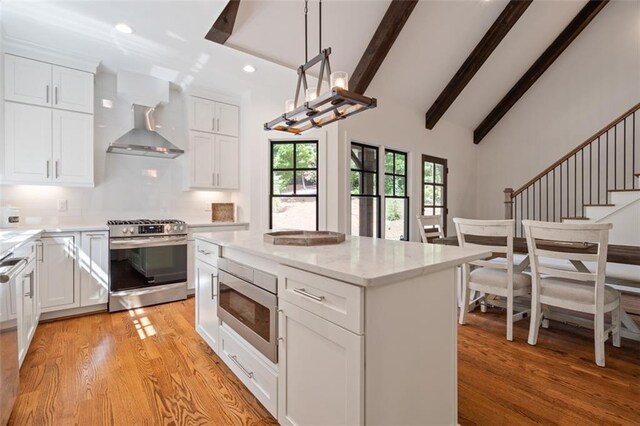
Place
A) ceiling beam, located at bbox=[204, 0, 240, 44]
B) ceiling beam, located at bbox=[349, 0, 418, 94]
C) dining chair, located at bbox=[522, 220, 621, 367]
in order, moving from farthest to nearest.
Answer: ceiling beam, located at bbox=[349, 0, 418, 94], ceiling beam, located at bbox=[204, 0, 240, 44], dining chair, located at bbox=[522, 220, 621, 367]

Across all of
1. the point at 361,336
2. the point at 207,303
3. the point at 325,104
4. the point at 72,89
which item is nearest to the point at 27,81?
the point at 72,89

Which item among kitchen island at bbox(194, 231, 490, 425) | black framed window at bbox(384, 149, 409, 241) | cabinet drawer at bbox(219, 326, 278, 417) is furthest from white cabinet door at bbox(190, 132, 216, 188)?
kitchen island at bbox(194, 231, 490, 425)

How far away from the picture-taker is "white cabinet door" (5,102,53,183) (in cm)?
304

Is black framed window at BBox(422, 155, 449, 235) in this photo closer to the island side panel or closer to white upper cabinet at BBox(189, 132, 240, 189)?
white upper cabinet at BBox(189, 132, 240, 189)

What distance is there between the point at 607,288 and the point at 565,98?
196 inches

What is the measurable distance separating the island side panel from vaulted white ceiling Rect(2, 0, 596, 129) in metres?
2.61

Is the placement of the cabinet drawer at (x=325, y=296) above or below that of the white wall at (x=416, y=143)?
below

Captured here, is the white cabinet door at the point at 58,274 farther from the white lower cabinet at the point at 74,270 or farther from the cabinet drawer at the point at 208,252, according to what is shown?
the cabinet drawer at the point at 208,252

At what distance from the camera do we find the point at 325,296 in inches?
49.8

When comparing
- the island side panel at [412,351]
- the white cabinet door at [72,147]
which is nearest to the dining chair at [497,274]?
the island side panel at [412,351]

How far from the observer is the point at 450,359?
1.48 m

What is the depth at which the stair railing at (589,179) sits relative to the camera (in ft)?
16.4

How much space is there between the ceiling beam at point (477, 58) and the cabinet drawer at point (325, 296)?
5168mm

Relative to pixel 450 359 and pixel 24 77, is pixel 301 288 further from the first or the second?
pixel 24 77
